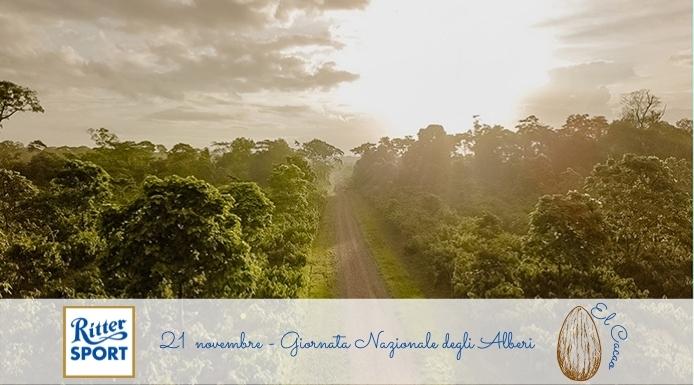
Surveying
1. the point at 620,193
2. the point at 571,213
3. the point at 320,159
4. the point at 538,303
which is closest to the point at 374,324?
the point at 538,303

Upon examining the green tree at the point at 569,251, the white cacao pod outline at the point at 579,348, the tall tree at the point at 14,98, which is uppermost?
the tall tree at the point at 14,98

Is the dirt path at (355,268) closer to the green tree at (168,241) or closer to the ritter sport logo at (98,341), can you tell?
the green tree at (168,241)

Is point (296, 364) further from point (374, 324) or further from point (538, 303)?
point (538, 303)

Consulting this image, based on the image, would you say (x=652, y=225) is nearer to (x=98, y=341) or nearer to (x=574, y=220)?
(x=574, y=220)

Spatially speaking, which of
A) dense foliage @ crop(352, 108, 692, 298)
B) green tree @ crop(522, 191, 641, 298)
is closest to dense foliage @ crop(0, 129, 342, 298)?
dense foliage @ crop(352, 108, 692, 298)

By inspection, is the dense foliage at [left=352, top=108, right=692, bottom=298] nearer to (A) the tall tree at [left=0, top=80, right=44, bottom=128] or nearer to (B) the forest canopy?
(B) the forest canopy

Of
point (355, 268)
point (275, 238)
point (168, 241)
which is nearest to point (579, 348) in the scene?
point (168, 241)

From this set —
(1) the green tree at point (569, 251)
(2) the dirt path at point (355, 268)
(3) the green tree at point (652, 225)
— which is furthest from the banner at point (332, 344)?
(2) the dirt path at point (355, 268)
